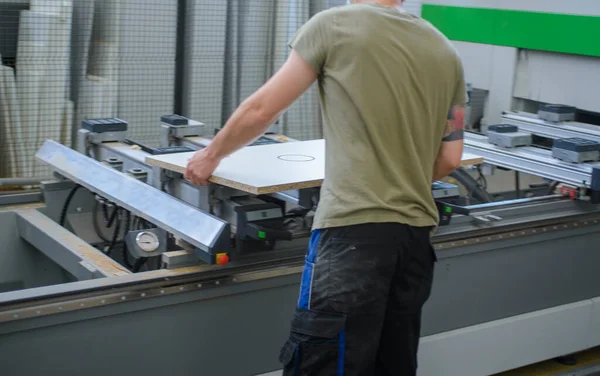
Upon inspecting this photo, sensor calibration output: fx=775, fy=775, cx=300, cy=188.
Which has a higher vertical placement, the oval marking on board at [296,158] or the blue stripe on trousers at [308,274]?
the oval marking on board at [296,158]

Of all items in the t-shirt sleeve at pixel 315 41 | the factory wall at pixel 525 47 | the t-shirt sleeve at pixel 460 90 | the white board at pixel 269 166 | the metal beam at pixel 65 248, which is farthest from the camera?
the factory wall at pixel 525 47

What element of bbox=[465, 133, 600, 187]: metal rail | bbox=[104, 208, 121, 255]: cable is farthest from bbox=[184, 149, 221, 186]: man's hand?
bbox=[465, 133, 600, 187]: metal rail

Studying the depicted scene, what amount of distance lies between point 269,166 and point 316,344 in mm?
587

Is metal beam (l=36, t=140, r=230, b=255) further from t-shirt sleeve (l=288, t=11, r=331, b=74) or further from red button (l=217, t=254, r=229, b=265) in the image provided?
t-shirt sleeve (l=288, t=11, r=331, b=74)

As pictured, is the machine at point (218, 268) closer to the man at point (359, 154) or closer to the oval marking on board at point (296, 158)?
the oval marking on board at point (296, 158)

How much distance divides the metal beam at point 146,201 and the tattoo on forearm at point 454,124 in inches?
21.8

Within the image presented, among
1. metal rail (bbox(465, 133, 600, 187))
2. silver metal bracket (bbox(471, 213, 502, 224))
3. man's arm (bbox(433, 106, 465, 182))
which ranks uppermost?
man's arm (bbox(433, 106, 465, 182))

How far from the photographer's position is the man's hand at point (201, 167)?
5.64ft

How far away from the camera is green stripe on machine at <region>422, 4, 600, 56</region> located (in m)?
3.06

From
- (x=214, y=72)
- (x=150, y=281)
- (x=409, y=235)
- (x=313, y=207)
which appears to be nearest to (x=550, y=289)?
(x=313, y=207)

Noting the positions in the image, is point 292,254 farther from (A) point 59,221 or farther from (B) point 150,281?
(A) point 59,221

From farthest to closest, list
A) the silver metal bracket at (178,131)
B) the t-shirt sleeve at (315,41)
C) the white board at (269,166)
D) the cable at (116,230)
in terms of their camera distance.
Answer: the silver metal bracket at (178,131)
the cable at (116,230)
the white board at (269,166)
the t-shirt sleeve at (315,41)

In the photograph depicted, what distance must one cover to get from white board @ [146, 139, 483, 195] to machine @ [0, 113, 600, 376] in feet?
0.27

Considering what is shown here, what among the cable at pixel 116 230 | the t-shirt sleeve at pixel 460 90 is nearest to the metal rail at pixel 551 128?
the t-shirt sleeve at pixel 460 90
